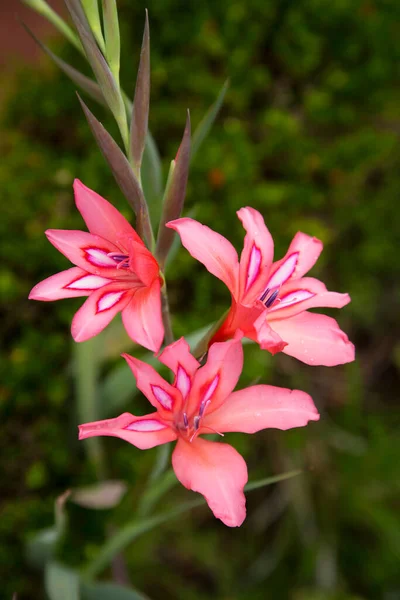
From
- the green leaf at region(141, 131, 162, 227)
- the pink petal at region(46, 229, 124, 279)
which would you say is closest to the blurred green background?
the green leaf at region(141, 131, 162, 227)

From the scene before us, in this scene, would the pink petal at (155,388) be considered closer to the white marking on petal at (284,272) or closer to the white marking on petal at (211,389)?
the white marking on petal at (211,389)

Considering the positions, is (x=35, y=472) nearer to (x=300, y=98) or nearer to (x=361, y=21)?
(x=300, y=98)

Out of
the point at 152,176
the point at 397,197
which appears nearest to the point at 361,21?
the point at 397,197

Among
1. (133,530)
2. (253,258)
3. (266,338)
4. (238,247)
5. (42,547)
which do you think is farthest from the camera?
(238,247)

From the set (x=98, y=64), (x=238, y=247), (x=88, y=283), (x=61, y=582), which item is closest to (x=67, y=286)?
(x=88, y=283)

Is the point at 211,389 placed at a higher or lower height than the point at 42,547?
higher

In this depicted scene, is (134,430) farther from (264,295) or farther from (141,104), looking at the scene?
(141,104)

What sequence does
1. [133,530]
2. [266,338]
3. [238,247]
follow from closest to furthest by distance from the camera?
[266,338] < [133,530] < [238,247]
